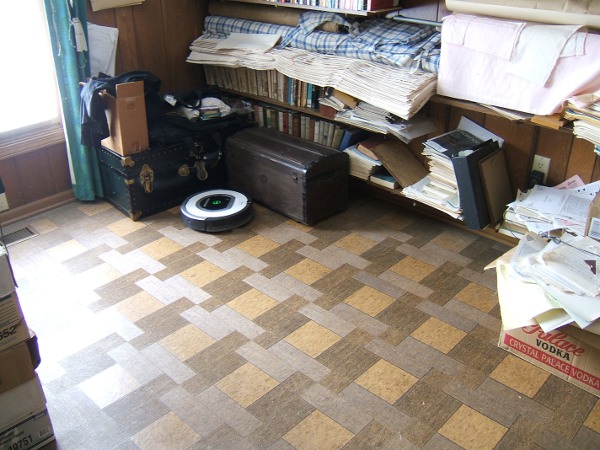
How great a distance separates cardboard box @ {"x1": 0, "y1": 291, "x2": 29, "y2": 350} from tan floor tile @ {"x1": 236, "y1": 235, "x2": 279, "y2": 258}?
1.28 m

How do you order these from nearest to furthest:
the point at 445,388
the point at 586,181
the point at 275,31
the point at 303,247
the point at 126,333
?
1. the point at 445,388
2. the point at 126,333
3. the point at 586,181
4. the point at 303,247
5. the point at 275,31

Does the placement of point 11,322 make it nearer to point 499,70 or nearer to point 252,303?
point 252,303

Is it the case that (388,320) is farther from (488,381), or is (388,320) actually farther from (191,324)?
(191,324)

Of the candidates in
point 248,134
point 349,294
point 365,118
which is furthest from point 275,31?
point 349,294

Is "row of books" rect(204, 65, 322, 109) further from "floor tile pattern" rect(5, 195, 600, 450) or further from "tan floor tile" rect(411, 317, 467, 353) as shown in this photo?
"tan floor tile" rect(411, 317, 467, 353)

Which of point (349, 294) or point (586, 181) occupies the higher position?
point (586, 181)

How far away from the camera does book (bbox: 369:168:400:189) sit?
114 inches

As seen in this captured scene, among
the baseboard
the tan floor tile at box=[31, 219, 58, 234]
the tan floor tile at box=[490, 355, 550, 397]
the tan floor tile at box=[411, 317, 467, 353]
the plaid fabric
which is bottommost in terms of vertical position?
the tan floor tile at box=[490, 355, 550, 397]

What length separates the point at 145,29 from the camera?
3324 millimetres

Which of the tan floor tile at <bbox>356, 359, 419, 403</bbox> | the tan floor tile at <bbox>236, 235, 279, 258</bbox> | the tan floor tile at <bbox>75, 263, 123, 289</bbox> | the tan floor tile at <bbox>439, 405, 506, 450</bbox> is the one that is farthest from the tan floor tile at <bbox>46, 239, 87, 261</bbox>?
the tan floor tile at <bbox>439, 405, 506, 450</bbox>

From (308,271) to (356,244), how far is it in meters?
0.33

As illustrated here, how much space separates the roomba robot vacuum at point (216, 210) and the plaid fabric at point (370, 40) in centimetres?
85

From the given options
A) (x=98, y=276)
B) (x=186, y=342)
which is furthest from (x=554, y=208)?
(x=98, y=276)

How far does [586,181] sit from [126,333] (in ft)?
6.43
